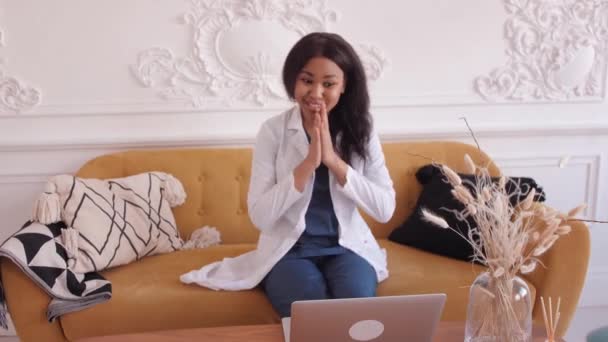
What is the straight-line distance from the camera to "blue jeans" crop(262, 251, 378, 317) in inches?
65.9

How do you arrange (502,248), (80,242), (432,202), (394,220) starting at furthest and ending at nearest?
(394,220) → (432,202) → (80,242) → (502,248)

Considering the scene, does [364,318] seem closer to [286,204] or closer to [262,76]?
[286,204]

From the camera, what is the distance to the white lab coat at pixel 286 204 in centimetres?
174

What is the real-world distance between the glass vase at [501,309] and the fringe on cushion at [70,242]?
132 centimetres

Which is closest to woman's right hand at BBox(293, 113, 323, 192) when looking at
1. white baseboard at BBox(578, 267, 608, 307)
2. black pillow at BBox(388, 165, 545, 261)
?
black pillow at BBox(388, 165, 545, 261)

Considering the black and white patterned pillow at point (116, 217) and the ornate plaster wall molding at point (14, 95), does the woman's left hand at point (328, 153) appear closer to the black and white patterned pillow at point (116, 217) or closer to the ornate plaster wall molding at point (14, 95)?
the black and white patterned pillow at point (116, 217)

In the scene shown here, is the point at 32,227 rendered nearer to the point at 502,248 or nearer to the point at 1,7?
the point at 1,7

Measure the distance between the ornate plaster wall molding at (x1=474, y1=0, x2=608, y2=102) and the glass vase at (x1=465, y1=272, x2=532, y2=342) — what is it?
157 centimetres

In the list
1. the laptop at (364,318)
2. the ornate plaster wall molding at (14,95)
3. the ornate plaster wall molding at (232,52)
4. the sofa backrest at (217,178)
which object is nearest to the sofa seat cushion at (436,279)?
the sofa backrest at (217,178)

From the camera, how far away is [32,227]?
1.87 m

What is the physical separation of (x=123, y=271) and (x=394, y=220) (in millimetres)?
1093

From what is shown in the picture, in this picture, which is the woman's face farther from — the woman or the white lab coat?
the white lab coat

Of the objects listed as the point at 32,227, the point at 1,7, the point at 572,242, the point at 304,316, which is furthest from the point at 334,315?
the point at 1,7

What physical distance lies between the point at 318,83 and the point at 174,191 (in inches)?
34.0
